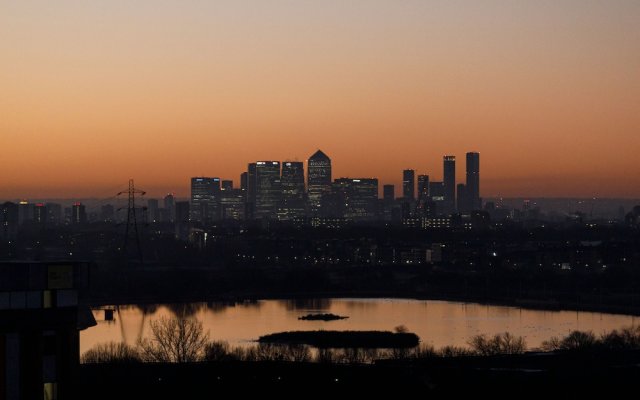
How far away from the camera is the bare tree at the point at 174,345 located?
70.2ft

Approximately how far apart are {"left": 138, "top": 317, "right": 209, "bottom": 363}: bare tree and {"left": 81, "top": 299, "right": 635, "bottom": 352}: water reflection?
73 centimetres

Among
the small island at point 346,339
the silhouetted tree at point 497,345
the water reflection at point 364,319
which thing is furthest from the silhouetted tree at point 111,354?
the silhouetted tree at point 497,345

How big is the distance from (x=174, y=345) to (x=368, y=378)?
24.8ft

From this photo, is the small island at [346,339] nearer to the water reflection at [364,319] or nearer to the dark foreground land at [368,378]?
the water reflection at [364,319]

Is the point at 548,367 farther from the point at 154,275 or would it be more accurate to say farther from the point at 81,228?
the point at 81,228

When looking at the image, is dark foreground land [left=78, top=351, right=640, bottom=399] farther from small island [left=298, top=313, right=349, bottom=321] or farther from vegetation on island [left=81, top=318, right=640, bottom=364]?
small island [left=298, top=313, right=349, bottom=321]

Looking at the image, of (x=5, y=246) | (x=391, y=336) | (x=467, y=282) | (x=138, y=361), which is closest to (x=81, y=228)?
(x=5, y=246)

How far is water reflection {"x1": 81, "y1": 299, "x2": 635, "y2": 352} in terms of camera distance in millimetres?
26875

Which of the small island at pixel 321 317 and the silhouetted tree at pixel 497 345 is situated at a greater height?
the silhouetted tree at pixel 497 345

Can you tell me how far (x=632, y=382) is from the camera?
1539cm

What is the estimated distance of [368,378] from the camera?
1620cm

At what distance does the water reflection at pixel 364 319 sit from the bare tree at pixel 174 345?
729mm

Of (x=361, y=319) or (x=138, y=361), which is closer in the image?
(x=138, y=361)

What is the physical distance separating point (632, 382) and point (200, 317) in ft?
57.6
